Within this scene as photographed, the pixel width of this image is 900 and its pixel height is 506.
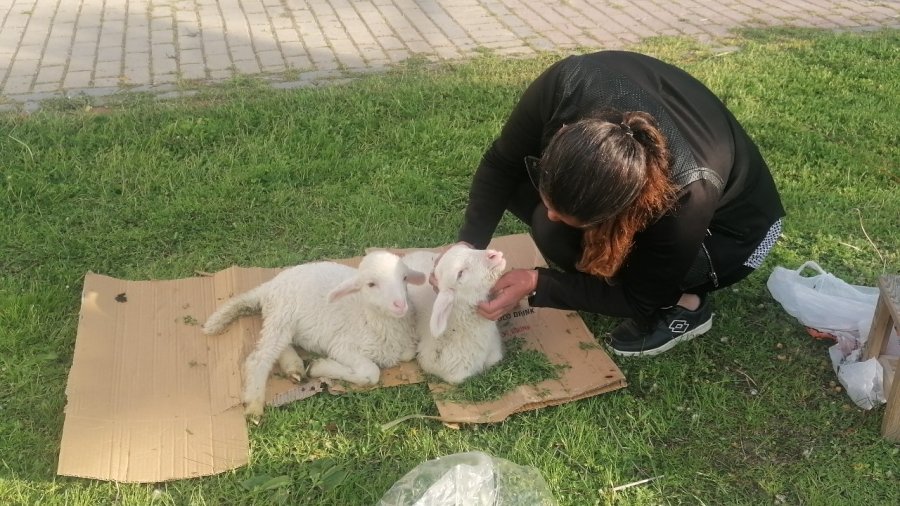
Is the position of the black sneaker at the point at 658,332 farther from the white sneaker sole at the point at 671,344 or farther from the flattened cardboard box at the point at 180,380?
the flattened cardboard box at the point at 180,380

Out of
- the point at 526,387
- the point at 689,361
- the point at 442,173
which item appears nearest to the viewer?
the point at 526,387

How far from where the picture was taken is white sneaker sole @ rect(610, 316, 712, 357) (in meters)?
3.39

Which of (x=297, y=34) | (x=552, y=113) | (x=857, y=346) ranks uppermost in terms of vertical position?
(x=552, y=113)

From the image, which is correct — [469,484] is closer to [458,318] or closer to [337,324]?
[458,318]

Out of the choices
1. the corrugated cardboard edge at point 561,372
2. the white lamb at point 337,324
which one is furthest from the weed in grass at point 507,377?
the white lamb at point 337,324

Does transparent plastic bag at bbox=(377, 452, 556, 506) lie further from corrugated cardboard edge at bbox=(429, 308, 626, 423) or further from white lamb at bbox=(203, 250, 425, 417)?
white lamb at bbox=(203, 250, 425, 417)

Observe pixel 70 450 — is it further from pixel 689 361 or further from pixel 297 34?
pixel 297 34

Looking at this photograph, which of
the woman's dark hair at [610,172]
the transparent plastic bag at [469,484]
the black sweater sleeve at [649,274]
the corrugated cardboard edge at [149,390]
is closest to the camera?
the woman's dark hair at [610,172]

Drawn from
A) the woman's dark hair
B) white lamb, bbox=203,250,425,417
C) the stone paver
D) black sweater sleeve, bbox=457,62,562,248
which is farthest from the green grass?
the woman's dark hair

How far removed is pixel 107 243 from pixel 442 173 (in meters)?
1.93

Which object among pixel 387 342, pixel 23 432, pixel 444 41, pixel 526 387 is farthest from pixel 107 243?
pixel 444 41

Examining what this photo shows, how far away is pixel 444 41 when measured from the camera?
6.61m

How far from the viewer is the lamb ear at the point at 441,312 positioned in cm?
284

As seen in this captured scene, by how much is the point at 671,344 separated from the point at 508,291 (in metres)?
0.90
